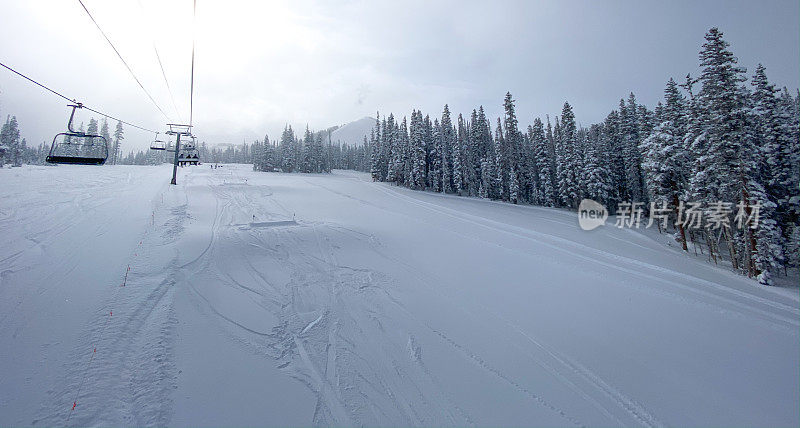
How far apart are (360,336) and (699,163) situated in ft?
88.4

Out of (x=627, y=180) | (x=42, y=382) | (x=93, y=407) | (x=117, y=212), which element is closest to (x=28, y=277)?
(x=42, y=382)

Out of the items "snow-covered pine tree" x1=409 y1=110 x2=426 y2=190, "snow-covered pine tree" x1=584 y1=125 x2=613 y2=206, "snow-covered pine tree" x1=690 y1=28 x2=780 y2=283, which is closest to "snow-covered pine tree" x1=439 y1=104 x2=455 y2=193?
"snow-covered pine tree" x1=409 y1=110 x2=426 y2=190

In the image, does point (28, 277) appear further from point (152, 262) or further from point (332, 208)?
point (332, 208)

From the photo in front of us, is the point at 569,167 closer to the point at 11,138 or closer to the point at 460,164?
the point at 460,164

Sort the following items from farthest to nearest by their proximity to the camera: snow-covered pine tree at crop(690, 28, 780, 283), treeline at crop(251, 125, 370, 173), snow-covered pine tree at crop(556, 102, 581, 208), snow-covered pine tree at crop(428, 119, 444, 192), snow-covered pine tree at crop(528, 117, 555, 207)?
treeline at crop(251, 125, 370, 173) → snow-covered pine tree at crop(428, 119, 444, 192) → snow-covered pine tree at crop(528, 117, 555, 207) → snow-covered pine tree at crop(556, 102, 581, 208) → snow-covered pine tree at crop(690, 28, 780, 283)

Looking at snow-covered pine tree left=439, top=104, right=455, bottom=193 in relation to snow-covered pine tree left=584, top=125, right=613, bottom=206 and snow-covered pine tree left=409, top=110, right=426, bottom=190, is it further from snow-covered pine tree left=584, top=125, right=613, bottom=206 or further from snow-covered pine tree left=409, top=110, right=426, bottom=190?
snow-covered pine tree left=584, top=125, right=613, bottom=206

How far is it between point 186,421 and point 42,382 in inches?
112

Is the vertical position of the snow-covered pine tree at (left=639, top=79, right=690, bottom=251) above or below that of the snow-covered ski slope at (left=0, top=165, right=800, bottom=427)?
above

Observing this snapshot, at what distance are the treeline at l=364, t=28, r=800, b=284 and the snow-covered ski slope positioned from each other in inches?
262

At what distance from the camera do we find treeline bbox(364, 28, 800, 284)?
17641 millimetres

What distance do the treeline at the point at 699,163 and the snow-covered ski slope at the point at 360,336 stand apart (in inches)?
262

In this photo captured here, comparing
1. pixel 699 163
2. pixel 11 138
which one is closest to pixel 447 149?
pixel 699 163

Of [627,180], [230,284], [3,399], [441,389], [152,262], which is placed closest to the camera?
[3,399]

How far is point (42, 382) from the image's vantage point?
4922mm
